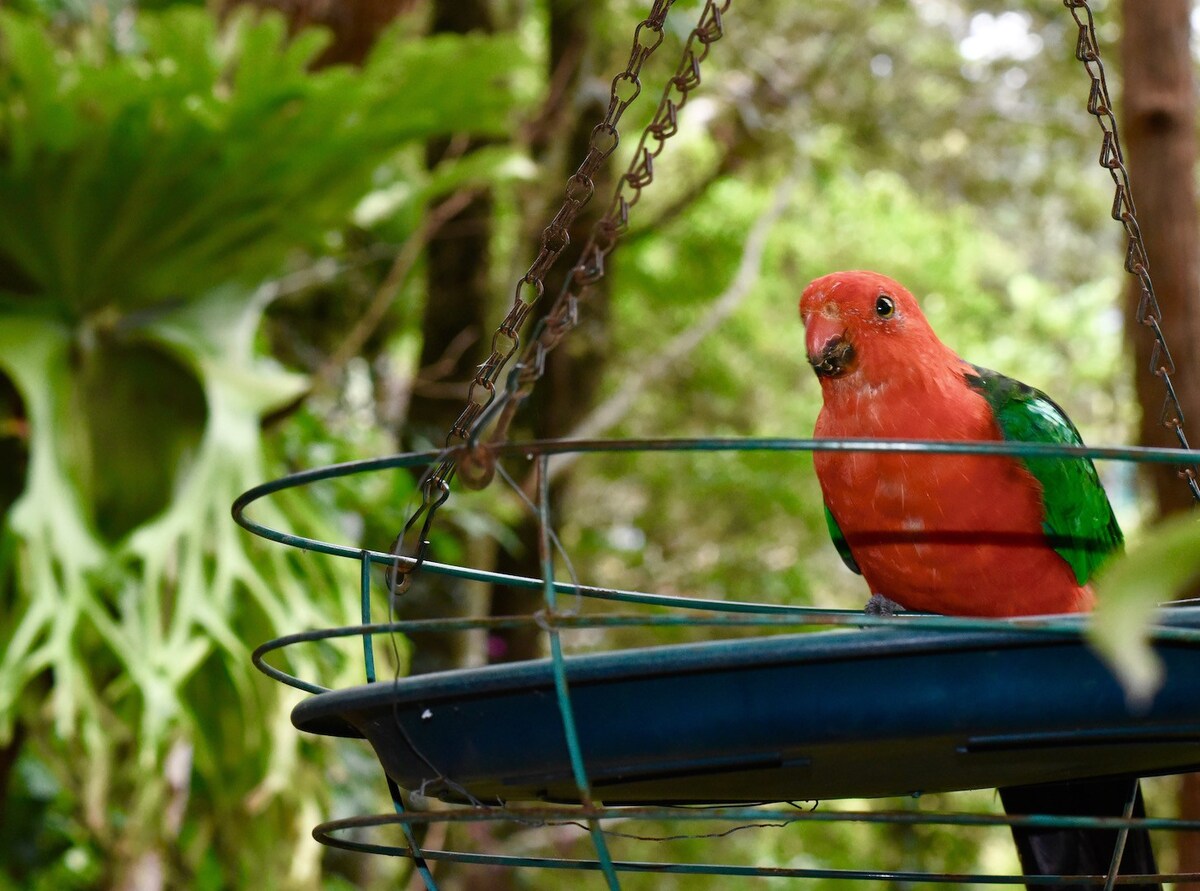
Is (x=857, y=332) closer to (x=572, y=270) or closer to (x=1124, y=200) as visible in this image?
(x=1124, y=200)

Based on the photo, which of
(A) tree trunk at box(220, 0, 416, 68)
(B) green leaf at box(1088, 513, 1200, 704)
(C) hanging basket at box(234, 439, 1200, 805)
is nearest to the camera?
(B) green leaf at box(1088, 513, 1200, 704)

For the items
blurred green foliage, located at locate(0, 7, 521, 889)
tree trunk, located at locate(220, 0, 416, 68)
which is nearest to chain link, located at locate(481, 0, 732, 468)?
blurred green foliage, located at locate(0, 7, 521, 889)

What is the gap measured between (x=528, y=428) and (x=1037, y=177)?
3.52 metres

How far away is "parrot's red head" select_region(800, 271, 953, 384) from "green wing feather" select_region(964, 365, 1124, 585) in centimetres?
12

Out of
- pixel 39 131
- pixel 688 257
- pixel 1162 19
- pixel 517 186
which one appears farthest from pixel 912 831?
pixel 39 131

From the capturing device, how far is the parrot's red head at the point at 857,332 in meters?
1.50

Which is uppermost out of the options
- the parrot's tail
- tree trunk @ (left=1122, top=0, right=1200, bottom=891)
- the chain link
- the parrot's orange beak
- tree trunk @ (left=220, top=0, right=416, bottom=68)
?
tree trunk @ (left=220, top=0, right=416, bottom=68)

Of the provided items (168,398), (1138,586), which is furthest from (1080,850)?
(168,398)

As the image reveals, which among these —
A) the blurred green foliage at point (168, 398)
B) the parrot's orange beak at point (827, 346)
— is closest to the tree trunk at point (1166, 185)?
the blurred green foliage at point (168, 398)

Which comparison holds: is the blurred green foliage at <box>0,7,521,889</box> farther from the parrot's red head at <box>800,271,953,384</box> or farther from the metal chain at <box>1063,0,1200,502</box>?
the metal chain at <box>1063,0,1200,502</box>

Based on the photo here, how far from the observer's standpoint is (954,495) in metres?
1.37

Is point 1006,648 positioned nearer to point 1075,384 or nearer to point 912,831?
point 912,831

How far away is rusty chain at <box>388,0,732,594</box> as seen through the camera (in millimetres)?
938

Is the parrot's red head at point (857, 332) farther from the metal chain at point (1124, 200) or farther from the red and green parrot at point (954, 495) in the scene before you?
the metal chain at point (1124, 200)
